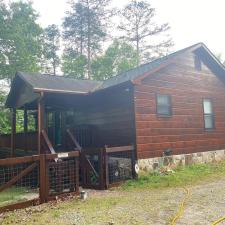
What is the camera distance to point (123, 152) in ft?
A: 37.8

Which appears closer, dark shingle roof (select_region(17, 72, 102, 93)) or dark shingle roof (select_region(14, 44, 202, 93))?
dark shingle roof (select_region(17, 72, 102, 93))

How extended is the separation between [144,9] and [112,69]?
27.3 ft

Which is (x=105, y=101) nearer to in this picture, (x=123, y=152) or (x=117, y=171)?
(x=123, y=152)

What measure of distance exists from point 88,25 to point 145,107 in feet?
78.6

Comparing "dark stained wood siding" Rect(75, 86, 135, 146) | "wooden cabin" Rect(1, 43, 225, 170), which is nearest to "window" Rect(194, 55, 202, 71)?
Result: "wooden cabin" Rect(1, 43, 225, 170)

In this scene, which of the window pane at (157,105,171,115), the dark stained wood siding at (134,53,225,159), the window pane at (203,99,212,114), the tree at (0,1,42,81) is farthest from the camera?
the tree at (0,1,42,81)

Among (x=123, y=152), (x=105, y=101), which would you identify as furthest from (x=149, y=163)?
(x=105, y=101)

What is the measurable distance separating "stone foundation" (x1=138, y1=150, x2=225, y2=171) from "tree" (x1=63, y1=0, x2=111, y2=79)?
2086 cm

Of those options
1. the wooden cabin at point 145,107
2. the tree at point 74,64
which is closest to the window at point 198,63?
the wooden cabin at point 145,107

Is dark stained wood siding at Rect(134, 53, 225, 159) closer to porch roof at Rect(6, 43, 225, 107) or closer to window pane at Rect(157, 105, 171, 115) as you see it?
window pane at Rect(157, 105, 171, 115)

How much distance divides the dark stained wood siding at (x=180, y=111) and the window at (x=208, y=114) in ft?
0.91

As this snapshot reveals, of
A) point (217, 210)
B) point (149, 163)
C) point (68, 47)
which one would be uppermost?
point (68, 47)

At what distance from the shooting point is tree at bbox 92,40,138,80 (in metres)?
33.8

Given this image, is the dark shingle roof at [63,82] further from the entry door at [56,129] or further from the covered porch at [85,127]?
the entry door at [56,129]
